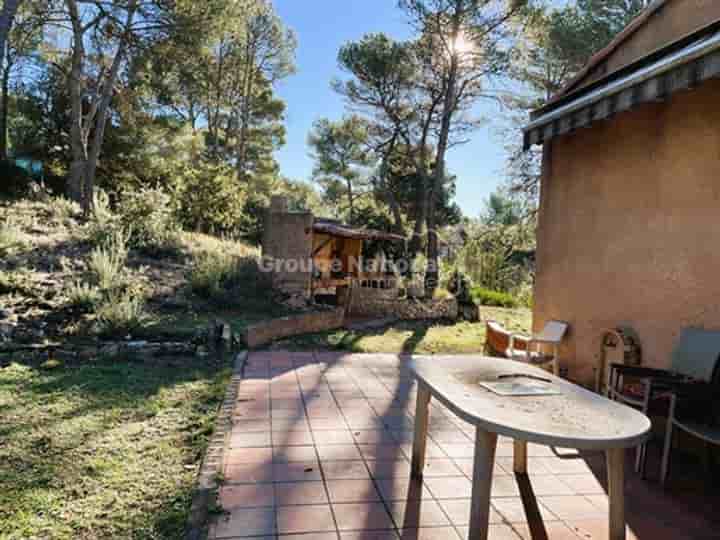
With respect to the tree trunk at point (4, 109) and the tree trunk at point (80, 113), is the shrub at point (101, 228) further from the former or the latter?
the tree trunk at point (4, 109)

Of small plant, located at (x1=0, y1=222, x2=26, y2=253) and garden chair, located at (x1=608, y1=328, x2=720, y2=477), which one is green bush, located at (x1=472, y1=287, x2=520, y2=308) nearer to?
garden chair, located at (x1=608, y1=328, x2=720, y2=477)

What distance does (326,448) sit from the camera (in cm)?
364

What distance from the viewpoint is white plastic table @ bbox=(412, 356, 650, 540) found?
1996 millimetres

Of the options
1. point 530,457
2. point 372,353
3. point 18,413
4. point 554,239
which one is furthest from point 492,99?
point 18,413

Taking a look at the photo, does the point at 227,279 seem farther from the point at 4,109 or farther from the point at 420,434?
the point at 4,109

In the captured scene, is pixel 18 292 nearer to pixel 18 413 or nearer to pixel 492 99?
pixel 18 413

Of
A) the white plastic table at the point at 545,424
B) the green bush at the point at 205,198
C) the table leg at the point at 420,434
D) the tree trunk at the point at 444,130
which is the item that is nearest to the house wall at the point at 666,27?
the white plastic table at the point at 545,424

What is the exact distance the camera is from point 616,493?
226 cm

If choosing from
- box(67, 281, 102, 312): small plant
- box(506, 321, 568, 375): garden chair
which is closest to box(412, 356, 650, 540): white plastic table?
box(506, 321, 568, 375): garden chair

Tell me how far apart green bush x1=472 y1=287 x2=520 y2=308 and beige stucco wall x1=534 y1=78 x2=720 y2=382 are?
21.2ft

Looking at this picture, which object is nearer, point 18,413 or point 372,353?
point 18,413

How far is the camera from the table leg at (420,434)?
3221mm

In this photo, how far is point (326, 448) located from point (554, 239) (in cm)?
442

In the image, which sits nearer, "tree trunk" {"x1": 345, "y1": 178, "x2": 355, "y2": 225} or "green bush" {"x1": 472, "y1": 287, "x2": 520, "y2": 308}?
"green bush" {"x1": 472, "y1": 287, "x2": 520, "y2": 308}
